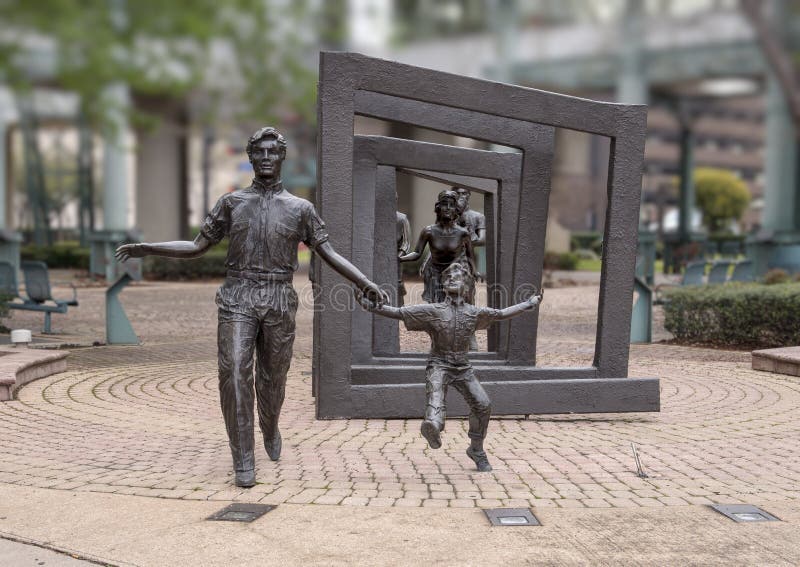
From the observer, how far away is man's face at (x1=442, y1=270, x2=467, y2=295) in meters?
5.30

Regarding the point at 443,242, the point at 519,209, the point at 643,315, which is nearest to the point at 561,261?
the point at 643,315

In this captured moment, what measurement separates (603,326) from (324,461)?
2727 millimetres

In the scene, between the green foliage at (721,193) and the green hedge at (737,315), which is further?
the green foliage at (721,193)

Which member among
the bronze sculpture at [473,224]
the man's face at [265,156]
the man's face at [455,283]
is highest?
the man's face at [265,156]

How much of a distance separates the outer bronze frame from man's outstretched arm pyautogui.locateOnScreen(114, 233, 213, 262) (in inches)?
65.4

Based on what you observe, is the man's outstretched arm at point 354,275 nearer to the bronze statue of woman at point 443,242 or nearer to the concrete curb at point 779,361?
the bronze statue of woman at point 443,242

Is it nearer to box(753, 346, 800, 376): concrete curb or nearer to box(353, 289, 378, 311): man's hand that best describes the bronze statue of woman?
box(353, 289, 378, 311): man's hand

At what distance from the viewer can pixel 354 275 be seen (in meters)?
5.21

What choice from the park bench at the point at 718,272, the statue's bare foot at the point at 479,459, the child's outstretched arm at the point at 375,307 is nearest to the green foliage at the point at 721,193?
the park bench at the point at 718,272

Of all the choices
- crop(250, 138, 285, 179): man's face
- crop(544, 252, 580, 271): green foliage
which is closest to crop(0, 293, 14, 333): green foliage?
crop(250, 138, 285, 179): man's face

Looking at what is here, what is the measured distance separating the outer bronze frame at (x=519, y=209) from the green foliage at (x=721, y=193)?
60.8 meters

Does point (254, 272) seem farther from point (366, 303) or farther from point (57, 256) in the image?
point (57, 256)

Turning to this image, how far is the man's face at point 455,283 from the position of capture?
5.30m

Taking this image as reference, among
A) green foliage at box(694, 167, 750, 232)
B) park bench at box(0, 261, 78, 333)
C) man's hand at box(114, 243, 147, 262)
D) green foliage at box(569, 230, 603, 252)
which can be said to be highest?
green foliage at box(694, 167, 750, 232)
